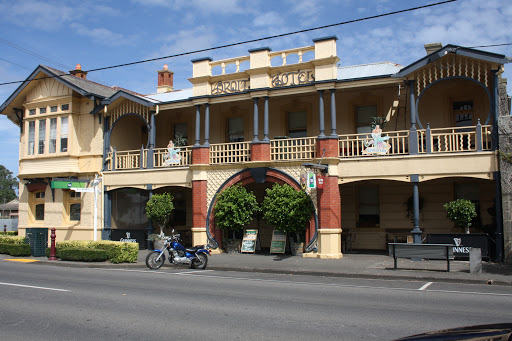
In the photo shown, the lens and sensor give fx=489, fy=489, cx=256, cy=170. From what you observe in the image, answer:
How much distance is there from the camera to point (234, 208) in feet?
63.6

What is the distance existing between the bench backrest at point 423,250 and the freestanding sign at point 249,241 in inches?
274

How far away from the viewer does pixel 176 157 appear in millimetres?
22250

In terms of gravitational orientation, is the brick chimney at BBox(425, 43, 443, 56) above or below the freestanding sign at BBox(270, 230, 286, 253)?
above

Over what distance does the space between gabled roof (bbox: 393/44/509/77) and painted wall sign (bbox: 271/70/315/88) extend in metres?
3.50

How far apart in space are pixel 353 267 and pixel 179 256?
5.74 m

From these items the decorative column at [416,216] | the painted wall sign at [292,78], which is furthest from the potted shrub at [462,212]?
the painted wall sign at [292,78]

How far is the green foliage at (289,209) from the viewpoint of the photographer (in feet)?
59.9

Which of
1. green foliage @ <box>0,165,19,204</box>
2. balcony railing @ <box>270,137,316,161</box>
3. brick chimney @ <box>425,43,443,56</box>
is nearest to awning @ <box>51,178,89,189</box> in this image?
balcony railing @ <box>270,137,316,161</box>

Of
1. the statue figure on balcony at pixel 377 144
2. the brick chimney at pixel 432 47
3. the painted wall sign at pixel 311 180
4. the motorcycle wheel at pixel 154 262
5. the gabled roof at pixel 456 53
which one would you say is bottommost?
the motorcycle wheel at pixel 154 262

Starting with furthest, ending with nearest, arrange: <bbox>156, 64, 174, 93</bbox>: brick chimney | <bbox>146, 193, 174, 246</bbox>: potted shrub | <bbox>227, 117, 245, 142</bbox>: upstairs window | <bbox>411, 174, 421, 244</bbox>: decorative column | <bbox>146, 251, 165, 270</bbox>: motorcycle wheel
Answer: <bbox>156, 64, 174, 93</bbox>: brick chimney < <bbox>227, 117, 245, 142</bbox>: upstairs window < <bbox>146, 193, 174, 246</bbox>: potted shrub < <bbox>411, 174, 421, 244</bbox>: decorative column < <bbox>146, 251, 165, 270</bbox>: motorcycle wheel

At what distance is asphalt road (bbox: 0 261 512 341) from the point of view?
7191mm

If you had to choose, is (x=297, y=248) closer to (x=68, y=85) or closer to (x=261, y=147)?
(x=261, y=147)

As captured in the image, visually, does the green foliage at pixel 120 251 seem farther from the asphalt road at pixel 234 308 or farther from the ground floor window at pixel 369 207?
the ground floor window at pixel 369 207

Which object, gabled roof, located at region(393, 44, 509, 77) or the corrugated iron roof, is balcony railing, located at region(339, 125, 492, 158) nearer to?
gabled roof, located at region(393, 44, 509, 77)
